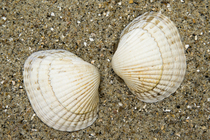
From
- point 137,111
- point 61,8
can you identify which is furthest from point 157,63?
point 61,8

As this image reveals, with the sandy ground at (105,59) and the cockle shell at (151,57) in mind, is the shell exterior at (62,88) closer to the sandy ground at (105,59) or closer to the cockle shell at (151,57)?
the sandy ground at (105,59)

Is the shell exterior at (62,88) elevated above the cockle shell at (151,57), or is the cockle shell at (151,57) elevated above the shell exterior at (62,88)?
the cockle shell at (151,57)

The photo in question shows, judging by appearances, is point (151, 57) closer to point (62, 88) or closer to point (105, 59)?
point (105, 59)

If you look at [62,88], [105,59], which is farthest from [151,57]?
[62,88]

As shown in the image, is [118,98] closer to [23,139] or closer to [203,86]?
[203,86]

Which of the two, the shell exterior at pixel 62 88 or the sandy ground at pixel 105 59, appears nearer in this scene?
the shell exterior at pixel 62 88

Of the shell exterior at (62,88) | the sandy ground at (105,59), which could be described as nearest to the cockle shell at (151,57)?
the sandy ground at (105,59)

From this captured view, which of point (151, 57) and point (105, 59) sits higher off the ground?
point (151, 57)
